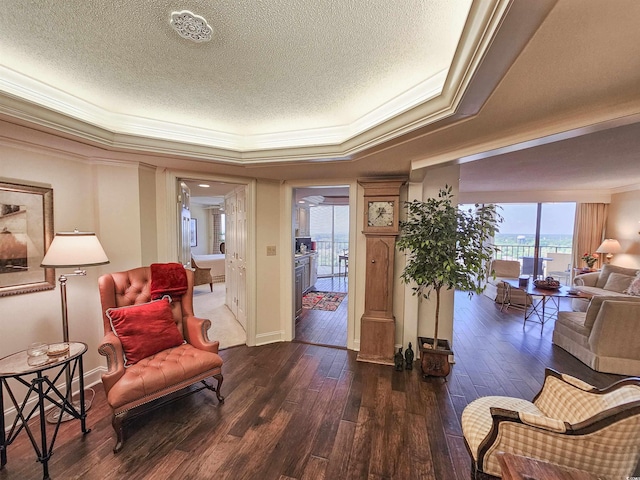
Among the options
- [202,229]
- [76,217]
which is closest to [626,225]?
[76,217]

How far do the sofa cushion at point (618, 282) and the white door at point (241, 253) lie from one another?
6342 millimetres

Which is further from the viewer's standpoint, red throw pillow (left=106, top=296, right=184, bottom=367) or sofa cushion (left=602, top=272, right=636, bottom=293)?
sofa cushion (left=602, top=272, right=636, bottom=293)

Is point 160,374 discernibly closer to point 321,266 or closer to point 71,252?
point 71,252

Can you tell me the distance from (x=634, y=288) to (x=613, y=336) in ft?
7.93

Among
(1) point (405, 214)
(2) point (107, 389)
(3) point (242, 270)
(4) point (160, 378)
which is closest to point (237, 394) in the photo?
(4) point (160, 378)

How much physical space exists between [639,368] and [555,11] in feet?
13.2

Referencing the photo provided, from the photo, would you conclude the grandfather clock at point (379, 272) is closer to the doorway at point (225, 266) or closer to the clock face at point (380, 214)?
the clock face at point (380, 214)

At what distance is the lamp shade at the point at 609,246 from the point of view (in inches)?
204

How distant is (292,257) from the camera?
370 centimetres

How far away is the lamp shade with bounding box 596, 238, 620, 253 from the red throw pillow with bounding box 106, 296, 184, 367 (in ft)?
25.0

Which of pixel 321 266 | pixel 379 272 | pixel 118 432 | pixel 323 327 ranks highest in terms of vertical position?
pixel 379 272

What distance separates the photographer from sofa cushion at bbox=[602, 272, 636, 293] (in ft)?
14.9

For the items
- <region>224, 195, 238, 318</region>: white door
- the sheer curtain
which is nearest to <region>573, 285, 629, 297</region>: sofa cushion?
the sheer curtain

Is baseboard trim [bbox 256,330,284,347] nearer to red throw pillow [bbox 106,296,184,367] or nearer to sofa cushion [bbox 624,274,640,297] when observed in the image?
red throw pillow [bbox 106,296,184,367]
